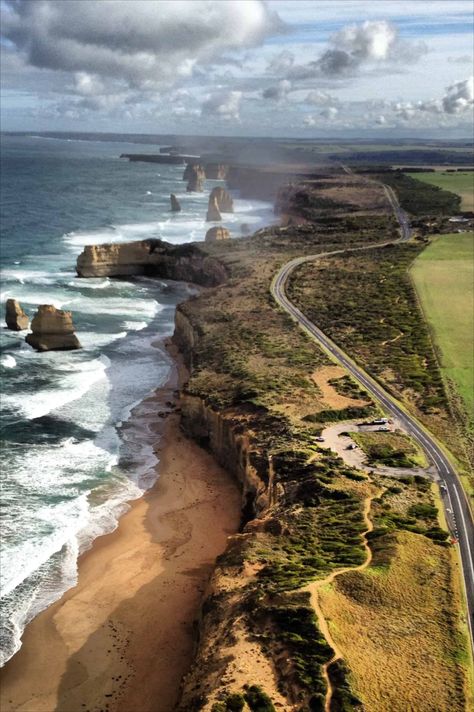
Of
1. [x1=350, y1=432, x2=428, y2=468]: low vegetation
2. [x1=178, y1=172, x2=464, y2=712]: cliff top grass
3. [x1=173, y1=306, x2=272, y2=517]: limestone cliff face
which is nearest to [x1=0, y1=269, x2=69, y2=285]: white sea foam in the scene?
[x1=178, y1=172, x2=464, y2=712]: cliff top grass

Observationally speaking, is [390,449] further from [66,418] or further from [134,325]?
[134,325]

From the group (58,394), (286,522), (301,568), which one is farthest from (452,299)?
(301,568)

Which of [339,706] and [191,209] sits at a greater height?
[191,209]

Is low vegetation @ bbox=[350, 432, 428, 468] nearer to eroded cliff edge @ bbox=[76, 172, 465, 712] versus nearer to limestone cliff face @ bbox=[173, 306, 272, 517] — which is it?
eroded cliff edge @ bbox=[76, 172, 465, 712]

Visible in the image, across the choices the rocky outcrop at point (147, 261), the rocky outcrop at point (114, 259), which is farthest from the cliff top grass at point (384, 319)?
the rocky outcrop at point (114, 259)

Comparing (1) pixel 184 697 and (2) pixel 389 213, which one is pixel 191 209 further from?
(1) pixel 184 697

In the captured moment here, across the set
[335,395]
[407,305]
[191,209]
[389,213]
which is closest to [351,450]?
[335,395]
